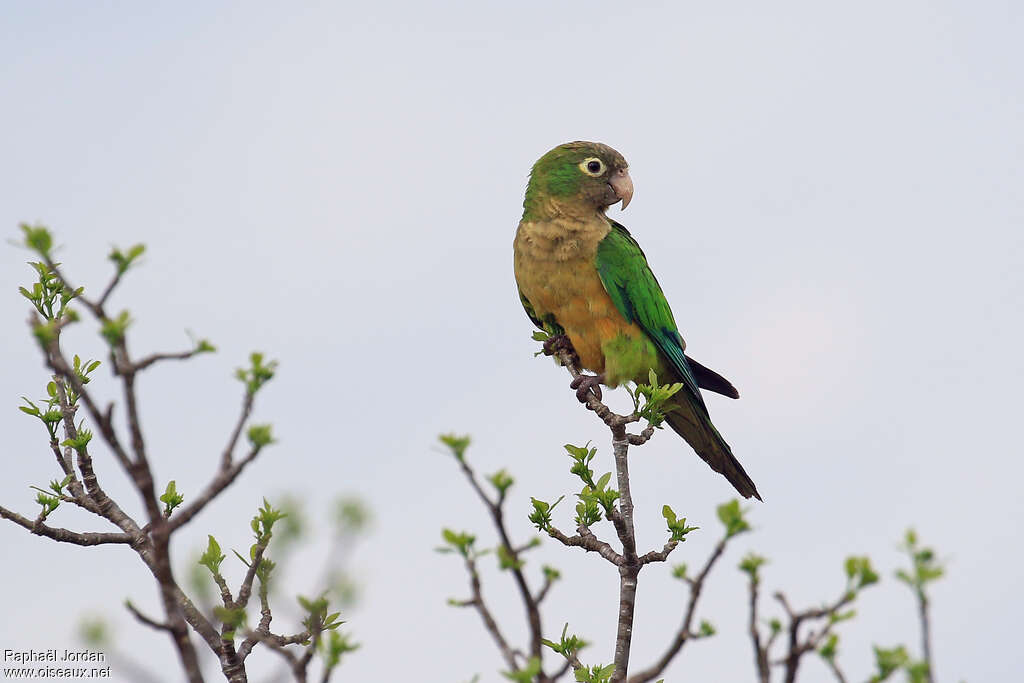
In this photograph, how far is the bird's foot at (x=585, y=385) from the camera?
670cm

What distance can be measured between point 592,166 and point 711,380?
207 centimetres

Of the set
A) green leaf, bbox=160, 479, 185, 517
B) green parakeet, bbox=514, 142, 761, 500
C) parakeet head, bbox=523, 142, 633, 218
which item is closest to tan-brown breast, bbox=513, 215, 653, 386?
green parakeet, bbox=514, 142, 761, 500

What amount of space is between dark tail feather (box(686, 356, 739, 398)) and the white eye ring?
1.73 m

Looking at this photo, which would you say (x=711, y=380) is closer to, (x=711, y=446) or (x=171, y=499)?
(x=711, y=446)

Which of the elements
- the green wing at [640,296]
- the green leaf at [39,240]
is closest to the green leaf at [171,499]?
the green leaf at [39,240]

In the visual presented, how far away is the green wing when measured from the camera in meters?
7.56

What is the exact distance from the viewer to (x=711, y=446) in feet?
26.1

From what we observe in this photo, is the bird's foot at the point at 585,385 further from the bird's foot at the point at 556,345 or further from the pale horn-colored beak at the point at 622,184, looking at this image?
the pale horn-colored beak at the point at 622,184

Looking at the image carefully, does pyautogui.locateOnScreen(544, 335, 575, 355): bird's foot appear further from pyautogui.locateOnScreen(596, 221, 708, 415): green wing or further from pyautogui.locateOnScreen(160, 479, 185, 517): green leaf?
pyautogui.locateOnScreen(160, 479, 185, 517): green leaf

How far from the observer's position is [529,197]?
823 centimetres

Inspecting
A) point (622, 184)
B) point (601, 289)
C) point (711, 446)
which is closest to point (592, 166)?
point (622, 184)

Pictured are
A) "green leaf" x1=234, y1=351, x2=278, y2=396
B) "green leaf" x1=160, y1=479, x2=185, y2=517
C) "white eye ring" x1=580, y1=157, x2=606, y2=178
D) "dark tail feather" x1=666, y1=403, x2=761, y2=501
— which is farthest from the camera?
"white eye ring" x1=580, y1=157, x2=606, y2=178

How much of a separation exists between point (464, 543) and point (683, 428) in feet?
17.3

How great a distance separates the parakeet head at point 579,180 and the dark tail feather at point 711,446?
1.85m
